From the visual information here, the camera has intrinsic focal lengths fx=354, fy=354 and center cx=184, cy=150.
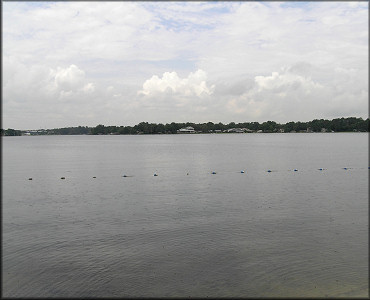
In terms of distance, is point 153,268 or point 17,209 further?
point 17,209

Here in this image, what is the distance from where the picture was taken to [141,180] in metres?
61.0

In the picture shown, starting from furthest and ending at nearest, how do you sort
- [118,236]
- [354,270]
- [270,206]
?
[270,206] < [118,236] < [354,270]

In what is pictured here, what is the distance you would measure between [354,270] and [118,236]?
17106 mm

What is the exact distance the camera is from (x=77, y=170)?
7669 cm

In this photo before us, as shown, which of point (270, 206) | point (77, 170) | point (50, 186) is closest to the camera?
point (270, 206)

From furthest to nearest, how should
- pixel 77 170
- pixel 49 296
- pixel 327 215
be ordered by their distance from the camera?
pixel 77 170 < pixel 327 215 < pixel 49 296

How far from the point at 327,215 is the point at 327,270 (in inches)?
537

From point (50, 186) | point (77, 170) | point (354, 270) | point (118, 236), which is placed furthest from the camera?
point (77, 170)

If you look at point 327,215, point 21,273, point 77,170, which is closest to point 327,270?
point 327,215

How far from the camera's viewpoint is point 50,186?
182 feet

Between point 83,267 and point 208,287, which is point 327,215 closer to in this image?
point 208,287

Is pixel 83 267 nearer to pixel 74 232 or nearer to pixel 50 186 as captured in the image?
pixel 74 232

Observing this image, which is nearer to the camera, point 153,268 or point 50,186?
point 153,268

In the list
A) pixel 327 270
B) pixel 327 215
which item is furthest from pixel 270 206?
pixel 327 270
